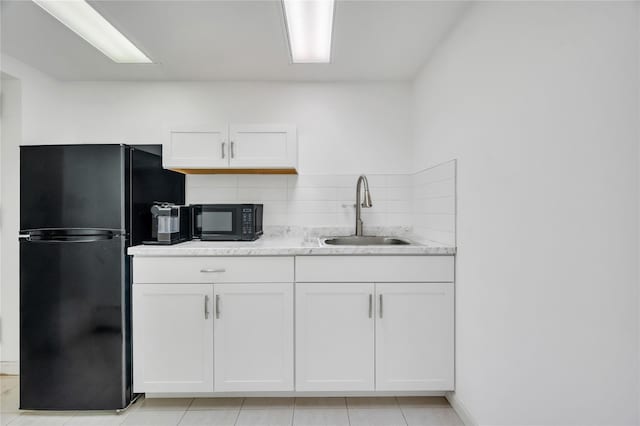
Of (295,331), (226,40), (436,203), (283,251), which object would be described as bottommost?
(295,331)

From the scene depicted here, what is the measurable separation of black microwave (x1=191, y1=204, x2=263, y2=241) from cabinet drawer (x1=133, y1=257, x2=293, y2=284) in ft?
1.40

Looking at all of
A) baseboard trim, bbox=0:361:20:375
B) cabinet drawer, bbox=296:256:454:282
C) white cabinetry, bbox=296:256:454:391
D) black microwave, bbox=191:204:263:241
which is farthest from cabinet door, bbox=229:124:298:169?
baseboard trim, bbox=0:361:20:375

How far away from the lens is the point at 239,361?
195 centimetres

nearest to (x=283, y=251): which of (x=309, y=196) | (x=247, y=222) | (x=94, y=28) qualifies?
(x=247, y=222)

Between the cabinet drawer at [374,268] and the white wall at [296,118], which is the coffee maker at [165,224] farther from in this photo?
the cabinet drawer at [374,268]

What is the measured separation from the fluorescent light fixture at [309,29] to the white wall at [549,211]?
2.45ft

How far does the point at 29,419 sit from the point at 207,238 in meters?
1.39

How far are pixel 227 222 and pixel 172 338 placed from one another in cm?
82

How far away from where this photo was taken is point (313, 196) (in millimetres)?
2721

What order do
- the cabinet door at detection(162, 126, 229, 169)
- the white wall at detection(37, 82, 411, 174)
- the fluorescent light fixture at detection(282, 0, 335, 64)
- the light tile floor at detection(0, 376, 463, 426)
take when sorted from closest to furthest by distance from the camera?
the fluorescent light fixture at detection(282, 0, 335, 64) < the light tile floor at detection(0, 376, 463, 426) < the cabinet door at detection(162, 126, 229, 169) < the white wall at detection(37, 82, 411, 174)

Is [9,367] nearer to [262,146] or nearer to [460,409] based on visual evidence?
[262,146]

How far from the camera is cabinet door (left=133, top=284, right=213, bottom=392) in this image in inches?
76.7

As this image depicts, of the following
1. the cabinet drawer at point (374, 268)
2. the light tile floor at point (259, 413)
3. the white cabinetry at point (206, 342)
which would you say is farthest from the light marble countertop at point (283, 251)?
the light tile floor at point (259, 413)

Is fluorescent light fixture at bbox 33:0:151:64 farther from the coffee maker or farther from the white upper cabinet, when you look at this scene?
the coffee maker
